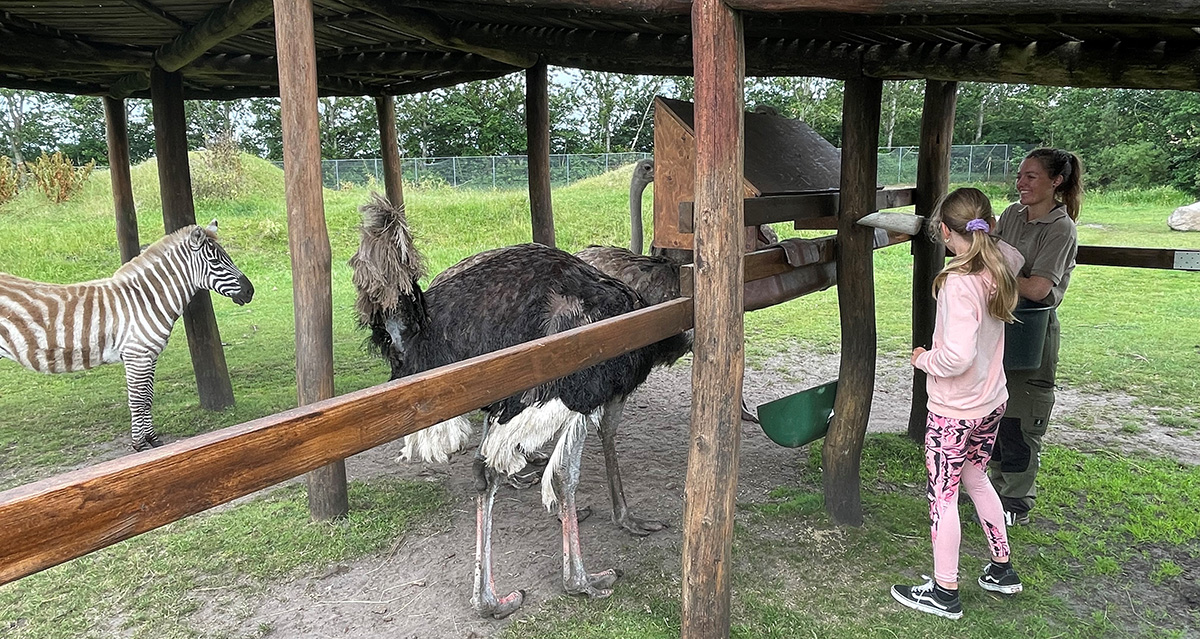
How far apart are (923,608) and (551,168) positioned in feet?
55.1

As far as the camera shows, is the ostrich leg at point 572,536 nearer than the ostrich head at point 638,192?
Yes

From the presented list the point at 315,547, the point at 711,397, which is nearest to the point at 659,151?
the point at 711,397

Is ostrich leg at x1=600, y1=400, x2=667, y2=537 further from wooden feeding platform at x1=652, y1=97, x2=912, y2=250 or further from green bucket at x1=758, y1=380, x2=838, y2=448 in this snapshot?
wooden feeding platform at x1=652, y1=97, x2=912, y2=250

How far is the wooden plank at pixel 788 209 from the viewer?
287 cm

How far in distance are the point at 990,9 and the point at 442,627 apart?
2794 mm

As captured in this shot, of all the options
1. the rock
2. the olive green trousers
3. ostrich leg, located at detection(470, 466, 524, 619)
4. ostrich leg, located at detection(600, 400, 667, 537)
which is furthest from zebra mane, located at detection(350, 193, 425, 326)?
the rock

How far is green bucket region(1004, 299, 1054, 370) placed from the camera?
3207mm

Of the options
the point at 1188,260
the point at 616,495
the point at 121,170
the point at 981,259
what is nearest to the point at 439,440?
the point at 616,495

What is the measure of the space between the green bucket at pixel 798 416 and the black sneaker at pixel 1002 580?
0.94m

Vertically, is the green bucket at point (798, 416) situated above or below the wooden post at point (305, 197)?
below

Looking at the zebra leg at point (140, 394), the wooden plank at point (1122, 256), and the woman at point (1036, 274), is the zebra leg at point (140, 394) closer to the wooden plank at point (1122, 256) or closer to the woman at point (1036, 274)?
the woman at point (1036, 274)

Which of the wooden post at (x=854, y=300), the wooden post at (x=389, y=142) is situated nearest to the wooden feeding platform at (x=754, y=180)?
the wooden post at (x=854, y=300)

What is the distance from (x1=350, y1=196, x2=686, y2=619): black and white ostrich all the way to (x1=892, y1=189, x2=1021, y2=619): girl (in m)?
1.20

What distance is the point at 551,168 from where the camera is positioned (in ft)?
61.6
